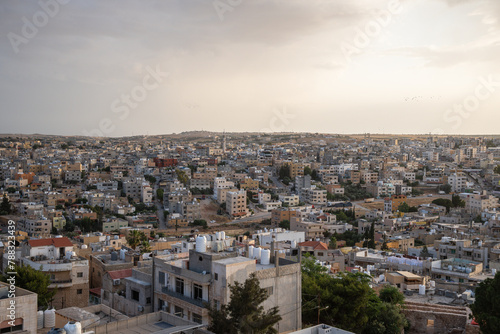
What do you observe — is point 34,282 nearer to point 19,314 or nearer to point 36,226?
point 19,314

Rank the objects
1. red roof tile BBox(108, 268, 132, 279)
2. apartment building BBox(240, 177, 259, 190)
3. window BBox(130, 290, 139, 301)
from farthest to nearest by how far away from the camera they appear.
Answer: apartment building BBox(240, 177, 259, 190)
red roof tile BBox(108, 268, 132, 279)
window BBox(130, 290, 139, 301)

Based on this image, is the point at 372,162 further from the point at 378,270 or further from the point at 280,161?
the point at 378,270

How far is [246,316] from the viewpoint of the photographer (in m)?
7.71

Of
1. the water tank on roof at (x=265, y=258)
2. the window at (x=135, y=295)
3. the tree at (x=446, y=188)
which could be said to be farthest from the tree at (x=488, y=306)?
the tree at (x=446, y=188)

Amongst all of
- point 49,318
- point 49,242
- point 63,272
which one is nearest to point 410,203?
point 49,242

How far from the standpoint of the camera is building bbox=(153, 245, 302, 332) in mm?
8695

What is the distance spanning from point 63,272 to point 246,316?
7.59 m

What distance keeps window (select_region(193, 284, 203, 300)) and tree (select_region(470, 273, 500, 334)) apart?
4785mm

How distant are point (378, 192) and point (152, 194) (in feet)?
69.0

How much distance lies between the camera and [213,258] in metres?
9.15

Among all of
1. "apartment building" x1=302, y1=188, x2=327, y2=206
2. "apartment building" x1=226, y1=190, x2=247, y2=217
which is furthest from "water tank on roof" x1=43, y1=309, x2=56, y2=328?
"apartment building" x1=302, y1=188, x2=327, y2=206

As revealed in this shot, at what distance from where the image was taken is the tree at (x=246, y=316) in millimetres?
7660

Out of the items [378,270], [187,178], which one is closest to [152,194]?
Result: [187,178]

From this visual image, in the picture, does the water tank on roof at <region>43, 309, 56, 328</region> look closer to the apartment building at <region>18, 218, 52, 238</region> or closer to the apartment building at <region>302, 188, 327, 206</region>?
the apartment building at <region>18, 218, 52, 238</region>
